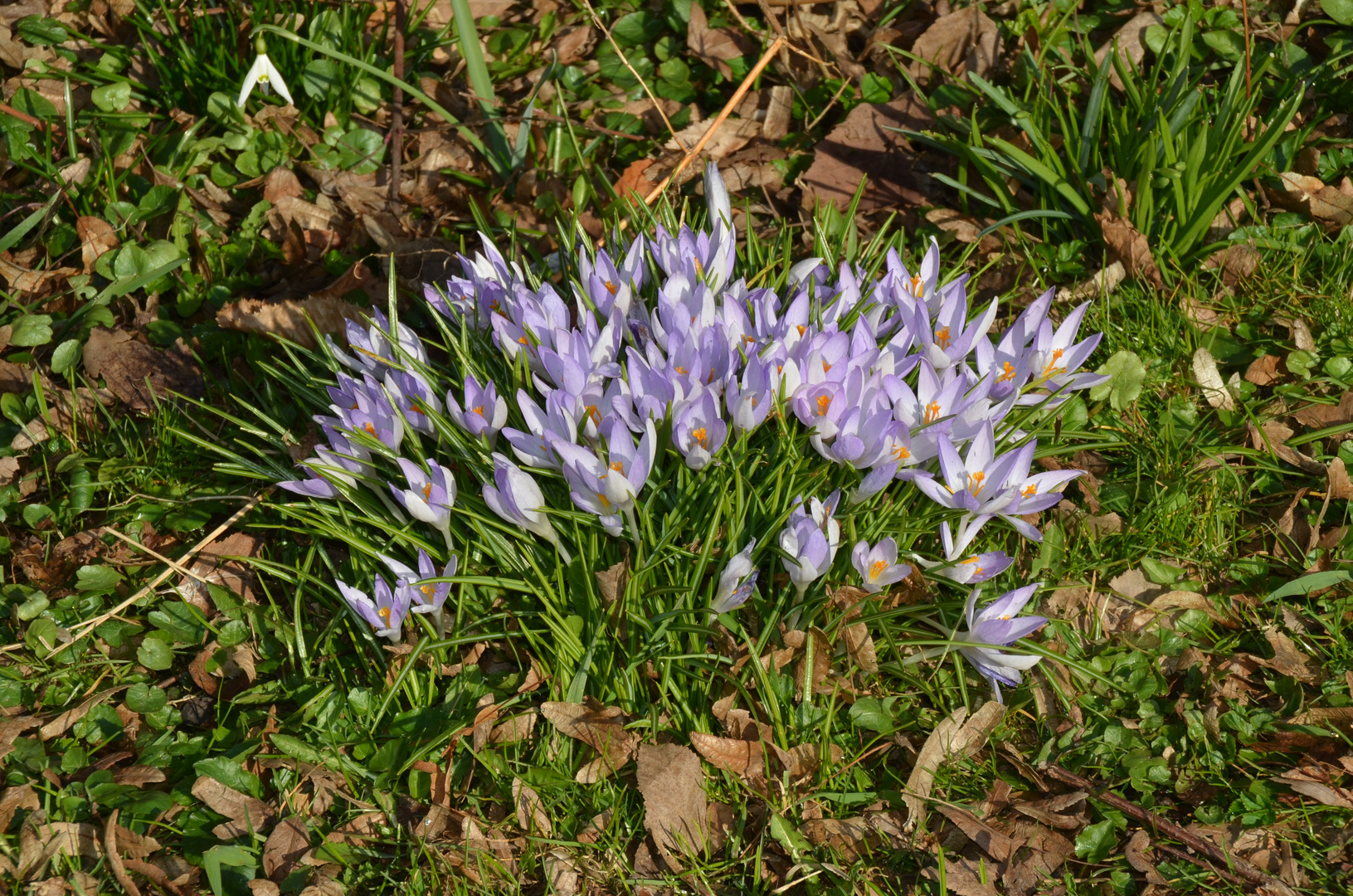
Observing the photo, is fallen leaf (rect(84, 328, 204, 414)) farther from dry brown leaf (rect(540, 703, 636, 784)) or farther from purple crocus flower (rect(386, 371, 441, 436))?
dry brown leaf (rect(540, 703, 636, 784))

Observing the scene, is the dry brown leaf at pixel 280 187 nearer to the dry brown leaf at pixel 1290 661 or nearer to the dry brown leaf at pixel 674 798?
the dry brown leaf at pixel 674 798

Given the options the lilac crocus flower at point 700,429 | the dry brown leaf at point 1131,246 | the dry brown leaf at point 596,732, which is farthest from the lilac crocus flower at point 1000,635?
the dry brown leaf at point 1131,246

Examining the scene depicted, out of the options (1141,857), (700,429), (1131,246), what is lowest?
(1141,857)

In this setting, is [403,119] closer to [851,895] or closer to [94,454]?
[94,454]

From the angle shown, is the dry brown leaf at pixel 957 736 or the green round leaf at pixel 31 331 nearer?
the dry brown leaf at pixel 957 736

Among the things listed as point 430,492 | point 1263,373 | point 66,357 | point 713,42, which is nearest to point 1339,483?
point 1263,373

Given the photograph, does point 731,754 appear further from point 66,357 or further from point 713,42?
point 713,42
